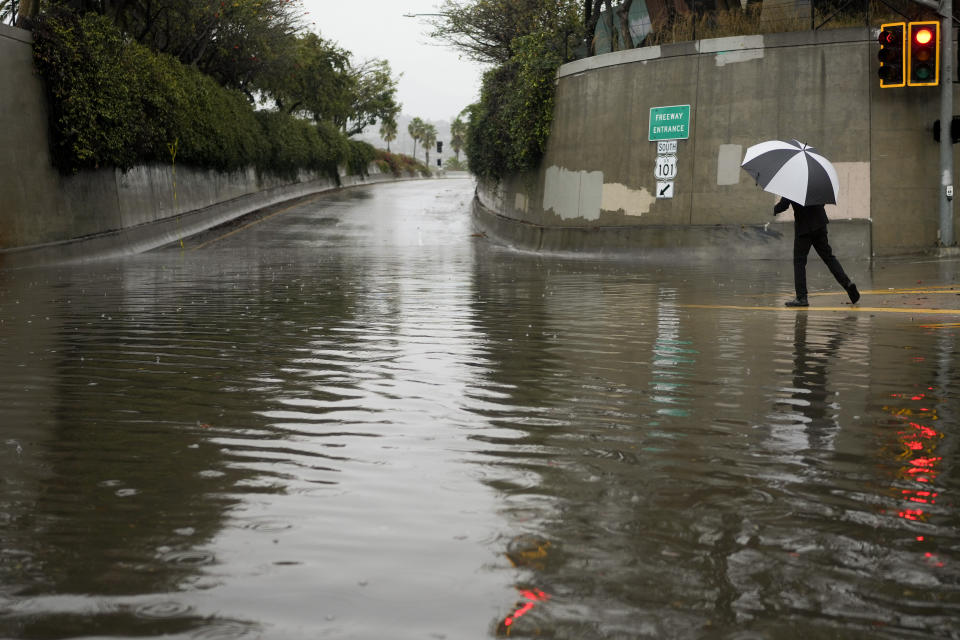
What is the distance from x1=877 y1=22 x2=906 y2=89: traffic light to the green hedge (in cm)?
1970

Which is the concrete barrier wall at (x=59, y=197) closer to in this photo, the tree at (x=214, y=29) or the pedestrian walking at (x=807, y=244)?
the tree at (x=214, y=29)

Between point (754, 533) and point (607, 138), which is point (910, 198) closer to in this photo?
point (607, 138)

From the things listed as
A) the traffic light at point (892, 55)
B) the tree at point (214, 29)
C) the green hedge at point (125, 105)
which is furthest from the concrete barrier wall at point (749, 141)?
the tree at point (214, 29)

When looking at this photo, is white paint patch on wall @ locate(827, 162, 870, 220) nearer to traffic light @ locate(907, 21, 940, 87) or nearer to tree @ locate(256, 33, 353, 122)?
traffic light @ locate(907, 21, 940, 87)

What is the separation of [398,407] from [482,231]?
106ft

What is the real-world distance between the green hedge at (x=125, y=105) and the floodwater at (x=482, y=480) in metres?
18.1

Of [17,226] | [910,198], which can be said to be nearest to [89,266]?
[17,226]

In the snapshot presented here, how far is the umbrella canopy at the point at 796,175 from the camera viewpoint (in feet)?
41.0

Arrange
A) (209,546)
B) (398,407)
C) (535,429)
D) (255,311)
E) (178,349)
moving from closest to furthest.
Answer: (209,546)
(535,429)
(398,407)
(178,349)
(255,311)

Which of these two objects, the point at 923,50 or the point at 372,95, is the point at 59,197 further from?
the point at 372,95

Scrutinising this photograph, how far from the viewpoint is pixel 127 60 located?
101 ft

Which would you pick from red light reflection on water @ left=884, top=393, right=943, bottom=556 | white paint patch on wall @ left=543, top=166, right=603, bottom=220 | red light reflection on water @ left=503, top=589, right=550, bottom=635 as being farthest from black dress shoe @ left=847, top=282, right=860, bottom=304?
white paint patch on wall @ left=543, top=166, right=603, bottom=220

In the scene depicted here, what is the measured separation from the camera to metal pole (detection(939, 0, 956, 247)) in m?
22.4

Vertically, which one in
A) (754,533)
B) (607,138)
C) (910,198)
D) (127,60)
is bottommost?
(754,533)
